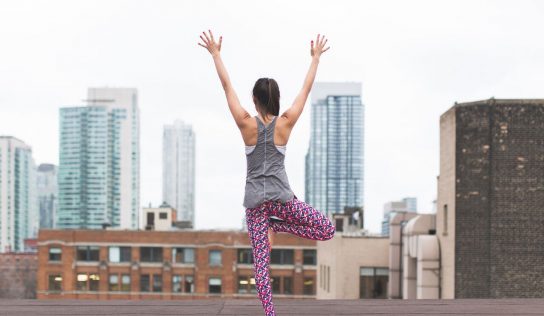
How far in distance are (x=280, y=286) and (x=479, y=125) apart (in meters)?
42.5

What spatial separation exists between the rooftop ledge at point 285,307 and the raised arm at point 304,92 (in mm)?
2659

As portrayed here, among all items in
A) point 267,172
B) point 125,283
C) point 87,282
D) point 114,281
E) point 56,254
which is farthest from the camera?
point 56,254

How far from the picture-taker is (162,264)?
65.6m

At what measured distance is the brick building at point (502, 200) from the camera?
24344 mm

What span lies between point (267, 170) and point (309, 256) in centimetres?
6066

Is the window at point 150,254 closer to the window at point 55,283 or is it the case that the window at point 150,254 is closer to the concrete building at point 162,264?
the concrete building at point 162,264

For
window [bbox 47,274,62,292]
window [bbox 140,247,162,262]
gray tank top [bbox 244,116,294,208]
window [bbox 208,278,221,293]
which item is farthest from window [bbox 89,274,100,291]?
gray tank top [bbox 244,116,294,208]

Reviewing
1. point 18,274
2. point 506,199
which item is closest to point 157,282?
point 18,274

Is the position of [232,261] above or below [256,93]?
below

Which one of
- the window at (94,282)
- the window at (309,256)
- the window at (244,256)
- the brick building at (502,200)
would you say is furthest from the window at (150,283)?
the brick building at (502,200)

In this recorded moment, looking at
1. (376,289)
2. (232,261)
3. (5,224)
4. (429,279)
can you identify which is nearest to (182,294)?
(232,261)

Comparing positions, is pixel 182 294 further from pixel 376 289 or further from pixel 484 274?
pixel 484 274

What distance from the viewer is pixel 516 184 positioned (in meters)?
24.5

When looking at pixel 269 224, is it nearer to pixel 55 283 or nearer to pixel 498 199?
pixel 498 199
